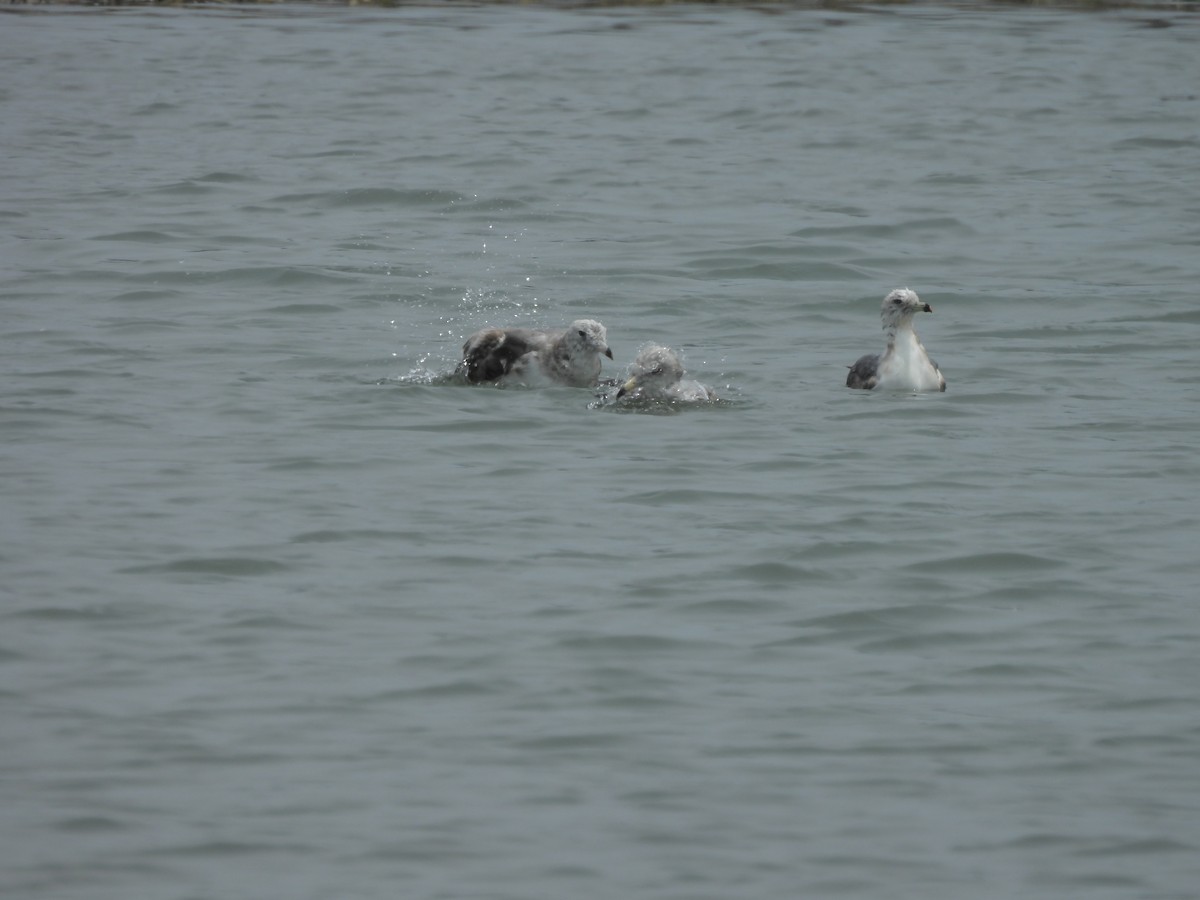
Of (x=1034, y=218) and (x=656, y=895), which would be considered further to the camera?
(x=1034, y=218)

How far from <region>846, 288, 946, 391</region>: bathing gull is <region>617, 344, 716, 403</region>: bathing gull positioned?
1225 millimetres

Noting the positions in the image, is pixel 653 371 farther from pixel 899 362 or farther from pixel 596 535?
pixel 596 535

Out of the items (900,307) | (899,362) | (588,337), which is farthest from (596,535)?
(900,307)

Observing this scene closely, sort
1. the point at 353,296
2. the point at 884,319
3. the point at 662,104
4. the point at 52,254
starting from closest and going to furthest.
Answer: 1. the point at 884,319
2. the point at 353,296
3. the point at 52,254
4. the point at 662,104

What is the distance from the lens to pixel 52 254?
1984cm

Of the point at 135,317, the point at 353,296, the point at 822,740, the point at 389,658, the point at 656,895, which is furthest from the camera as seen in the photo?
the point at 353,296

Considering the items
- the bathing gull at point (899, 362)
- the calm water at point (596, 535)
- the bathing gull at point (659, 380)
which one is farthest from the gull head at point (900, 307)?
the bathing gull at point (659, 380)

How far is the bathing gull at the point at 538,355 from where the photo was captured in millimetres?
14617

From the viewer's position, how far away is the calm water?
294 inches

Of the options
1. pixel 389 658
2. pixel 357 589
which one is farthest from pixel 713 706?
pixel 357 589

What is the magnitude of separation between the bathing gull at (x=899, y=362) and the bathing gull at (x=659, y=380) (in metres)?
1.22

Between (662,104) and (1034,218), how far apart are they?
9.04 m

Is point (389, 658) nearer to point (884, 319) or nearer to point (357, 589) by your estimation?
point (357, 589)

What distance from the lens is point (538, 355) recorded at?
581 inches
